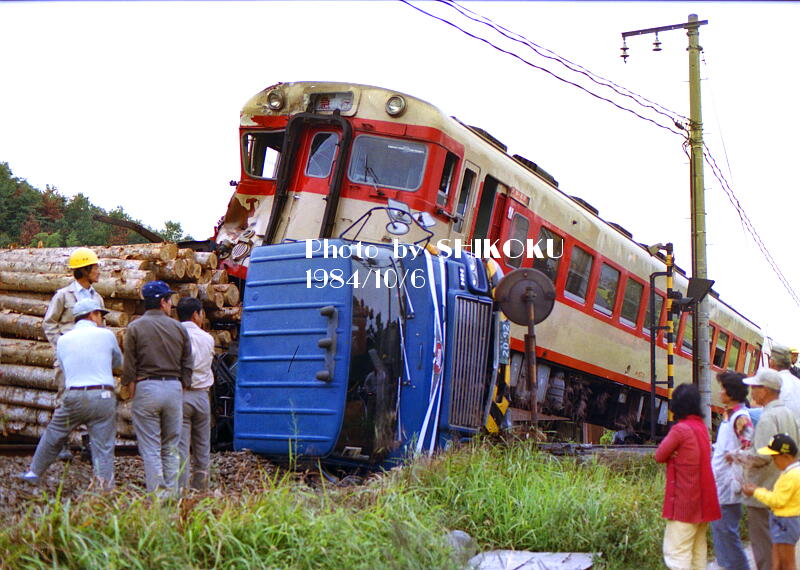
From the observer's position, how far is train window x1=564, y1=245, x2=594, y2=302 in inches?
566

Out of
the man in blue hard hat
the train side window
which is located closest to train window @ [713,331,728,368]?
the train side window

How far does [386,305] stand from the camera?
9.27 meters

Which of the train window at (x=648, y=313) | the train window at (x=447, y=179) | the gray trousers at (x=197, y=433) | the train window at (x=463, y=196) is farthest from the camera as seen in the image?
the train window at (x=648, y=313)

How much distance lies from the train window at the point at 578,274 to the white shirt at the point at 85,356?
27.5ft

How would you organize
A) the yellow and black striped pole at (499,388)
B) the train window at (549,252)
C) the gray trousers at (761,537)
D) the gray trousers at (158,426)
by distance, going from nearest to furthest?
the gray trousers at (761,537) < the gray trousers at (158,426) < the yellow and black striped pole at (499,388) < the train window at (549,252)

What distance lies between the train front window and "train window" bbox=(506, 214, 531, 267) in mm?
3588

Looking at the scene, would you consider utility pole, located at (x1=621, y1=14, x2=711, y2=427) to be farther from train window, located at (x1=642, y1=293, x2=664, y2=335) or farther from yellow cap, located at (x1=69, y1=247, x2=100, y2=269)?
yellow cap, located at (x1=69, y1=247, x2=100, y2=269)

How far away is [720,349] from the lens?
22047 millimetres

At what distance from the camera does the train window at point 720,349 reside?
856 inches

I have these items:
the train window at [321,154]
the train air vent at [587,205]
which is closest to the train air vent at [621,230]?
the train air vent at [587,205]

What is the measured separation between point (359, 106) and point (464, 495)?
5410 mm

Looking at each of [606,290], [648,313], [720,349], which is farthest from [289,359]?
[720,349]

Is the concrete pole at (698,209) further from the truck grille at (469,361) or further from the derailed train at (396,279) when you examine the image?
the truck grille at (469,361)

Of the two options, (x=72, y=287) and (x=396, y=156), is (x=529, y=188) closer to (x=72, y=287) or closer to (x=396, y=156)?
(x=396, y=156)
